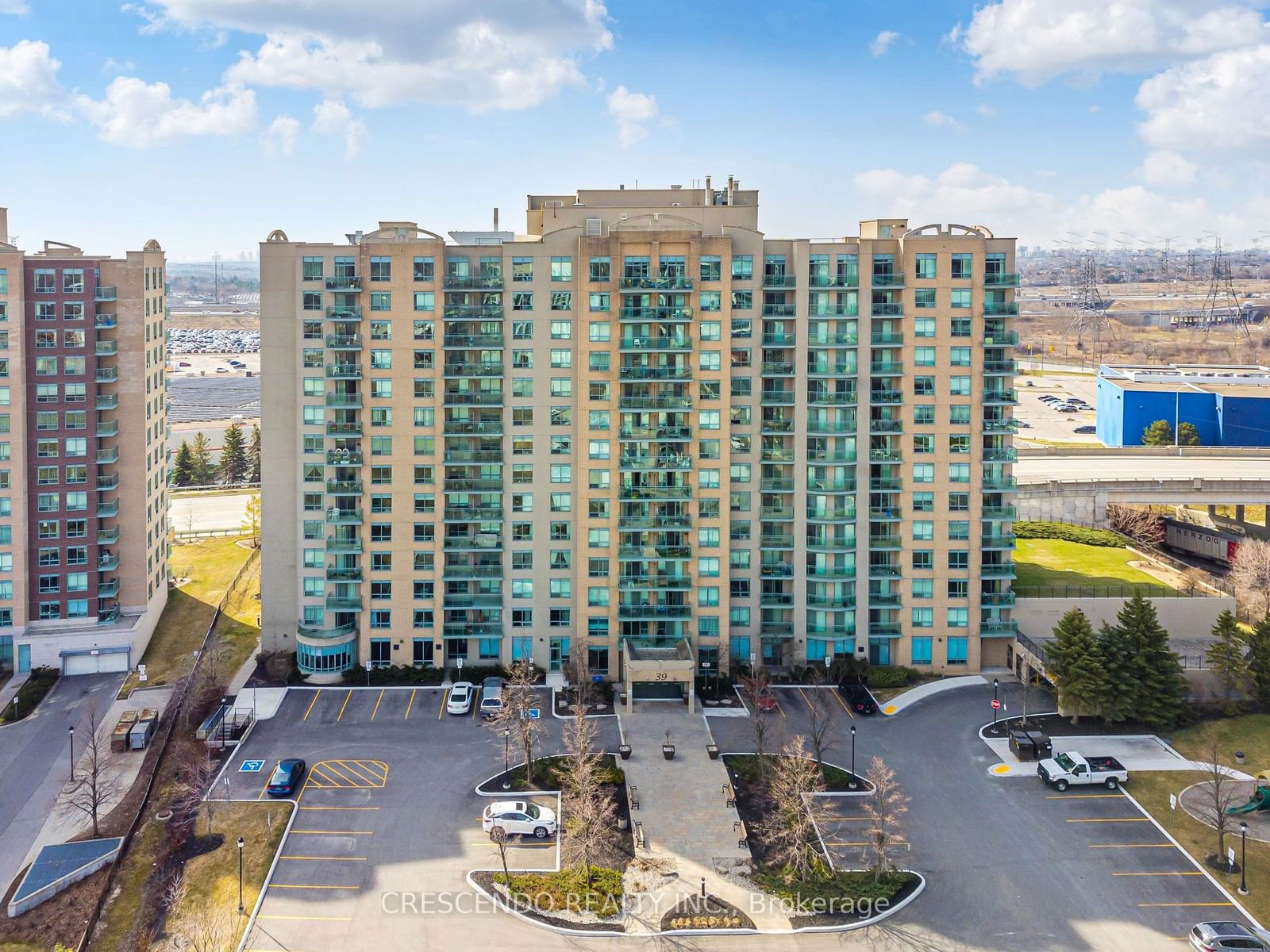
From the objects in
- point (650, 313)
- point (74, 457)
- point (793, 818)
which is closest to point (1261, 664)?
point (793, 818)

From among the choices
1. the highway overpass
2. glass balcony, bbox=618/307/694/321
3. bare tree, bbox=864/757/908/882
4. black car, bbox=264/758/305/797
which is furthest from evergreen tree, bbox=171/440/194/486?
bare tree, bbox=864/757/908/882

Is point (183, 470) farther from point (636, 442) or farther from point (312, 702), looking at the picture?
point (636, 442)

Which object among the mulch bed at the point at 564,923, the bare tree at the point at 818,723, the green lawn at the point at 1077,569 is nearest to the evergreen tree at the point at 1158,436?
the green lawn at the point at 1077,569

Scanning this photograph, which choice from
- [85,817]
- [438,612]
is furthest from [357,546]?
[85,817]

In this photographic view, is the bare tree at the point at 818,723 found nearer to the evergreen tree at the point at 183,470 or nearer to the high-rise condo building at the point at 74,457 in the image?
the high-rise condo building at the point at 74,457

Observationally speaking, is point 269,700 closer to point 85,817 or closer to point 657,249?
point 85,817

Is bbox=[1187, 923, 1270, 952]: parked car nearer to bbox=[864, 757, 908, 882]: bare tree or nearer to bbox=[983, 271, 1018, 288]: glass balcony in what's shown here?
bbox=[864, 757, 908, 882]: bare tree
